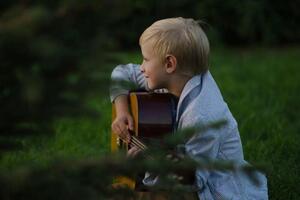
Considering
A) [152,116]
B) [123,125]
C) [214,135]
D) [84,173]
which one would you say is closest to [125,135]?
[123,125]

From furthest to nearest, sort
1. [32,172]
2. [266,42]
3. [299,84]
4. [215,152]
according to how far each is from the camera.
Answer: [266,42] → [299,84] → [215,152] → [32,172]

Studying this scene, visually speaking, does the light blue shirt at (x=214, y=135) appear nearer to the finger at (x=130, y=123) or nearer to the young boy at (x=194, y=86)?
the young boy at (x=194, y=86)

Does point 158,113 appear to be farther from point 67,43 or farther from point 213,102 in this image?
point 67,43

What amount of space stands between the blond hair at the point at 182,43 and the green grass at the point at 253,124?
7.3 inches

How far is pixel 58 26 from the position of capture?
1.75 m

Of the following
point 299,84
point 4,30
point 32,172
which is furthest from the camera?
point 299,84

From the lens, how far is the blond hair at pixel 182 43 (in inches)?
127

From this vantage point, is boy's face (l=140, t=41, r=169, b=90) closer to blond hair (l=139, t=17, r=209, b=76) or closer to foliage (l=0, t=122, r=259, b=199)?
blond hair (l=139, t=17, r=209, b=76)

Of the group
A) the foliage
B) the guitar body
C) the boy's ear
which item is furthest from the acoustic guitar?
the foliage

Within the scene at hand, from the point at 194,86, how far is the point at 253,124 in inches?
76.7

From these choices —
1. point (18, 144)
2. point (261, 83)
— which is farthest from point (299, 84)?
point (18, 144)

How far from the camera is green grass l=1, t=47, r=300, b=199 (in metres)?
3.72

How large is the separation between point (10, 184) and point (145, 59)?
5.54ft

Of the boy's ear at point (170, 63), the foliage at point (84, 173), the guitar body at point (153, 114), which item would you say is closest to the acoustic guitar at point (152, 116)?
the guitar body at point (153, 114)
